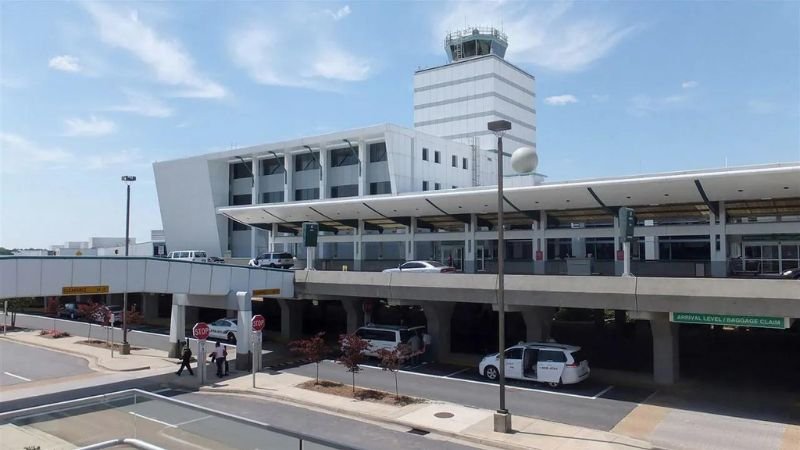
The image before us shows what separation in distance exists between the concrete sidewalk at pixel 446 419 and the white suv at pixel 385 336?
5.18m

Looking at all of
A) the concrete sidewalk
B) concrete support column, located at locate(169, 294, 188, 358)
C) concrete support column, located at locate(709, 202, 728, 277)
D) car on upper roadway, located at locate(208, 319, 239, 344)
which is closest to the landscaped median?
concrete support column, located at locate(169, 294, 188, 358)

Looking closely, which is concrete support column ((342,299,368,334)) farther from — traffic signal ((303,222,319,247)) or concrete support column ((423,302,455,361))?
concrete support column ((423,302,455,361))

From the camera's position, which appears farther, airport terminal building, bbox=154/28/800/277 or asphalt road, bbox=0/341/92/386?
airport terminal building, bbox=154/28/800/277

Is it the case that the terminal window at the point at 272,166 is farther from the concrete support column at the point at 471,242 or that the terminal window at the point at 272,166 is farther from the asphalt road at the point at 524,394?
the asphalt road at the point at 524,394

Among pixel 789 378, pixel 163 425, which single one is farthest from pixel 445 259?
pixel 163 425

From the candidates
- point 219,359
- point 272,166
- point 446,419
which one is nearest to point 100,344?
point 219,359

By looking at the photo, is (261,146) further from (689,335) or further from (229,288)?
(689,335)

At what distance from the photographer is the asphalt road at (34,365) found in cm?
2770

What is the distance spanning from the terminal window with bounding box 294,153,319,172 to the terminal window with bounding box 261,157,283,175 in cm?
227

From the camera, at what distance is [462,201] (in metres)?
35.5

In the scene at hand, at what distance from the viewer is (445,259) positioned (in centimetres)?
5006

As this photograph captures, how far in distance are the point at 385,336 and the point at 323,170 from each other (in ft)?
106

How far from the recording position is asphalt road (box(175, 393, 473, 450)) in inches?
673

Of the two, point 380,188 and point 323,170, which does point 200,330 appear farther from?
point 323,170
